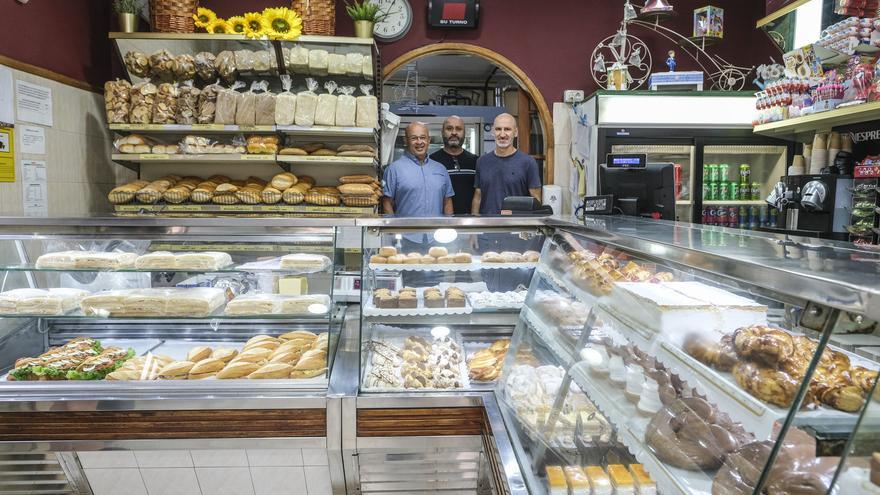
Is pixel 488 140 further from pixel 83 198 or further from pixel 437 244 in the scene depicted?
pixel 437 244

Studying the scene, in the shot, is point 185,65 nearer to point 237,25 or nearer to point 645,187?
point 237,25

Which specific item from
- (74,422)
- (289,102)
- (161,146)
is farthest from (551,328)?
(161,146)

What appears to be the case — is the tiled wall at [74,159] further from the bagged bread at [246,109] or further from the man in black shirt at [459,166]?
the man in black shirt at [459,166]

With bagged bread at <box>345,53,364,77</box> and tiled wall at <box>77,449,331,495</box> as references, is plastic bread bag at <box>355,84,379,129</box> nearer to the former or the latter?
bagged bread at <box>345,53,364,77</box>

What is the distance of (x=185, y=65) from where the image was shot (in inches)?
163

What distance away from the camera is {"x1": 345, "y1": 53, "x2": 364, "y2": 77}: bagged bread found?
A: 167 inches

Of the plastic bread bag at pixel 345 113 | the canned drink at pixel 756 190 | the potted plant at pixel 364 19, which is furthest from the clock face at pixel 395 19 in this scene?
the canned drink at pixel 756 190

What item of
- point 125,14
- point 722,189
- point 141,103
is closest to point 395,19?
point 125,14

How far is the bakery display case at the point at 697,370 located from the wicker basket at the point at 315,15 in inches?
123

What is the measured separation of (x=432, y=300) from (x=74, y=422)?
52.5 inches

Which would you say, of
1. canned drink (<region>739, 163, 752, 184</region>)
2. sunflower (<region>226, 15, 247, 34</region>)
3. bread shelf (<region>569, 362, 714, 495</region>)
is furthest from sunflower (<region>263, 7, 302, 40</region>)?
canned drink (<region>739, 163, 752, 184</region>)

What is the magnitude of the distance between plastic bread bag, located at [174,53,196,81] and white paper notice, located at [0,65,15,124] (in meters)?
1.02

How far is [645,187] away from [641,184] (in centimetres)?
3

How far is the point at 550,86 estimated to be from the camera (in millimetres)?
5312
